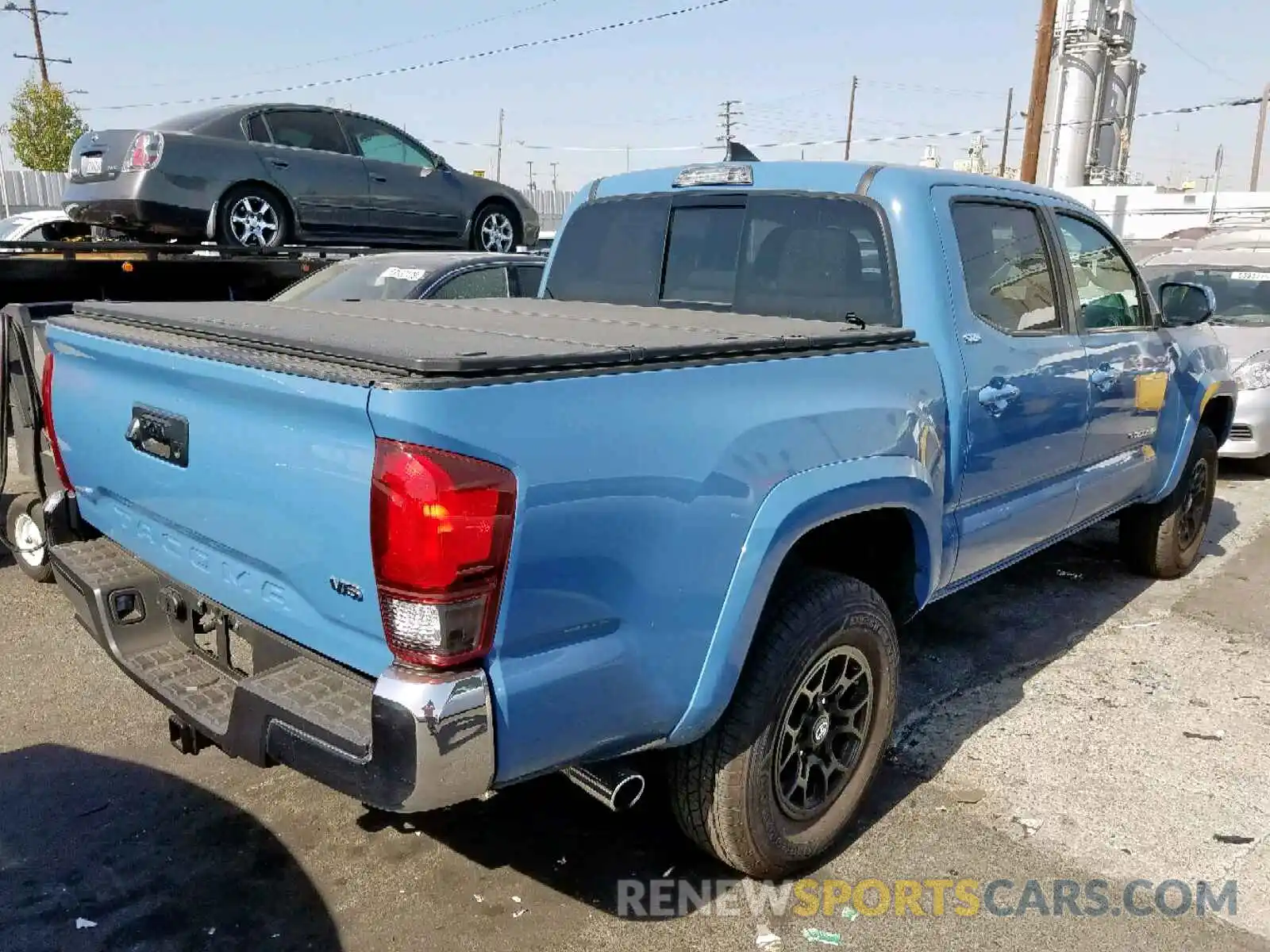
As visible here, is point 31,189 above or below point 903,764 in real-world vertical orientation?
above

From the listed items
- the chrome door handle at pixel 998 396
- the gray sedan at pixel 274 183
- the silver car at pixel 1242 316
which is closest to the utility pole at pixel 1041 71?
the silver car at pixel 1242 316

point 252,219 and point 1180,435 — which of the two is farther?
point 252,219

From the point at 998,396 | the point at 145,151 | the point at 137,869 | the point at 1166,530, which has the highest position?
the point at 145,151

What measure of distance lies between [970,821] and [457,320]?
225 cm

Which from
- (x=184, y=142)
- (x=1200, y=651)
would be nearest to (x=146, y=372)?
(x=1200, y=651)

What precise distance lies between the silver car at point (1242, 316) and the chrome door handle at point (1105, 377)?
313 cm

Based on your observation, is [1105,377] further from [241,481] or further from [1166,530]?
[241,481]

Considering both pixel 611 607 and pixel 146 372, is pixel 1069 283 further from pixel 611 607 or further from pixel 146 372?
pixel 146 372

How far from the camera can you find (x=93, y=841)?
3002 millimetres

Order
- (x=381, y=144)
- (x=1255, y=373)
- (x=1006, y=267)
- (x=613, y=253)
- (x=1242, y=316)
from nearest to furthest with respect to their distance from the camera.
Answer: (x=1006, y=267) < (x=613, y=253) < (x=1255, y=373) < (x=1242, y=316) < (x=381, y=144)

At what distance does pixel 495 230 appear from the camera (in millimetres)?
10508

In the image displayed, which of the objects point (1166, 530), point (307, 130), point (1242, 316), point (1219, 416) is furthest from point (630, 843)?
point (1242, 316)

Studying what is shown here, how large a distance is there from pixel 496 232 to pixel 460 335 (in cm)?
830

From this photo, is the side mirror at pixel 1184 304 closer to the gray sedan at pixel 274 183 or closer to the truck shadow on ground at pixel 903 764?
the truck shadow on ground at pixel 903 764
